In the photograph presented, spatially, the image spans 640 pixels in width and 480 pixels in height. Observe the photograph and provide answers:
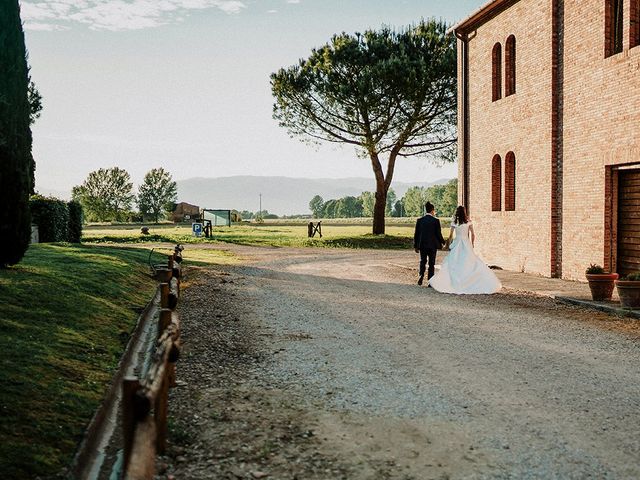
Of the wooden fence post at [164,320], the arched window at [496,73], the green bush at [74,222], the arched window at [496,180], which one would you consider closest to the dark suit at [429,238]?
the arched window at [496,180]

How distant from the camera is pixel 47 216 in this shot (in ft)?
71.8

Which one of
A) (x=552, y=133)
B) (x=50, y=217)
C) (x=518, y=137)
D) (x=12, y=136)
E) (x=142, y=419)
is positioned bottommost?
(x=142, y=419)

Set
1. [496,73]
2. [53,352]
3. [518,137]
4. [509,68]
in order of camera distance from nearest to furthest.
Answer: [53,352]
[518,137]
[509,68]
[496,73]

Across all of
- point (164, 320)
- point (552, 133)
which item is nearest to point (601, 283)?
point (552, 133)

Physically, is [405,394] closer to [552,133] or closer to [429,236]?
[429,236]

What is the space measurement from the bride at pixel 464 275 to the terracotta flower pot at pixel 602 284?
2.28 metres

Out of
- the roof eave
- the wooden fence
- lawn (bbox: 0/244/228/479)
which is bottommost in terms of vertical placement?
lawn (bbox: 0/244/228/479)

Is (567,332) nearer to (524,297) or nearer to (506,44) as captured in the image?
(524,297)

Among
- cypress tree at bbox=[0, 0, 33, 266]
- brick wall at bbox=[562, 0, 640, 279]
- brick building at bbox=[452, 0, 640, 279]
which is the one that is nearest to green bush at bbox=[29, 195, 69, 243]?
cypress tree at bbox=[0, 0, 33, 266]

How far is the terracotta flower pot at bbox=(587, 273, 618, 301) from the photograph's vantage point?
11102 millimetres

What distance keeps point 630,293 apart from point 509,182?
8451 mm

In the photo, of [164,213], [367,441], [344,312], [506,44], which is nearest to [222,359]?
[367,441]

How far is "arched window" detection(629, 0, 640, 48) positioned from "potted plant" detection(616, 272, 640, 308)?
5.49 m

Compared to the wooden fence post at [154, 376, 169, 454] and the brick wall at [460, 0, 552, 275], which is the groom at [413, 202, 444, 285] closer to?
the brick wall at [460, 0, 552, 275]
